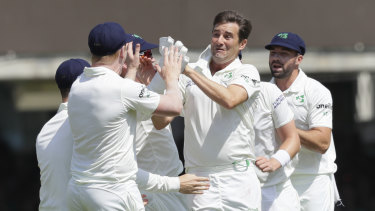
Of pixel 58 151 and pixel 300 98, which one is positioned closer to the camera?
pixel 58 151

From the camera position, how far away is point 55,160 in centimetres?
488

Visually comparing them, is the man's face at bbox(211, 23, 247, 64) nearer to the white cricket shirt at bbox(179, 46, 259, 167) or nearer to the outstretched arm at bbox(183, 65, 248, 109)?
the white cricket shirt at bbox(179, 46, 259, 167)

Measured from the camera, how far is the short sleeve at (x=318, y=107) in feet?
19.7

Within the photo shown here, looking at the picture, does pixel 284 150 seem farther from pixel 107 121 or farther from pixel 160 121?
pixel 107 121

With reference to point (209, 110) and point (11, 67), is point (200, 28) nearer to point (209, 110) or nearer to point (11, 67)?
point (11, 67)

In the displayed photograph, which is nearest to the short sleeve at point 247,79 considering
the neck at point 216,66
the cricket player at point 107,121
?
the neck at point 216,66

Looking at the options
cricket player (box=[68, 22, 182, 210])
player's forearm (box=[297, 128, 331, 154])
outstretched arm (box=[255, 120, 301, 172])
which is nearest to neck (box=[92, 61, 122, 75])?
cricket player (box=[68, 22, 182, 210])

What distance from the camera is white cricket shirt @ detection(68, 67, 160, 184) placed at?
14.5 feet

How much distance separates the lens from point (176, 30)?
9.91 metres

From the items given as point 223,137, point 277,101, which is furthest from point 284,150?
point 223,137

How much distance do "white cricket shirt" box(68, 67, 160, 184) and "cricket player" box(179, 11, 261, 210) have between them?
626 millimetres

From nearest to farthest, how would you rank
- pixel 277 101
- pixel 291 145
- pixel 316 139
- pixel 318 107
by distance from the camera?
pixel 291 145 < pixel 277 101 < pixel 316 139 < pixel 318 107

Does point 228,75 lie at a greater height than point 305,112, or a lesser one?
greater

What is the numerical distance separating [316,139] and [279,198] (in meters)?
0.58
